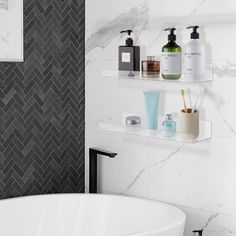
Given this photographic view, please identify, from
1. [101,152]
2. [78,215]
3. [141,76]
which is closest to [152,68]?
[141,76]

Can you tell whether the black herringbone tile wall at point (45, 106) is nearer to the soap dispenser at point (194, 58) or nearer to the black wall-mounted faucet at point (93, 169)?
the black wall-mounted faucet at point (93, 169)

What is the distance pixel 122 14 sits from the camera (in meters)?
2.81

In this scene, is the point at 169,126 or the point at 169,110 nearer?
the point at 169,126

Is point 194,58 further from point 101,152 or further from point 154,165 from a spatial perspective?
point 101,152

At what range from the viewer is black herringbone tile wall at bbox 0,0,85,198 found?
2762 millimetres

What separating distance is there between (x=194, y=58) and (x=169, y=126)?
36 centimetres

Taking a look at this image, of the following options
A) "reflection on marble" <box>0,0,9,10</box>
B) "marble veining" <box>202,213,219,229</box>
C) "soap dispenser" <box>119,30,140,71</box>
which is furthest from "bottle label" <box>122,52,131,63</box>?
"marble veining" <box>202,213,219,229</box>

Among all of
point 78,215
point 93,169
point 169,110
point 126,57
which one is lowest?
point 78,215

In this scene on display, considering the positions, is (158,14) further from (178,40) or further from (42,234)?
(42,234)

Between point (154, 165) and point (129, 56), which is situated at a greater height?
point (129, 56)

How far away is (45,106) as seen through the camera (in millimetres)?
2895

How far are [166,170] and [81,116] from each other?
2.25 feet

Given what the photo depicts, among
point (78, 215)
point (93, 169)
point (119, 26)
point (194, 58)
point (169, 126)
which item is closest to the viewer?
point (194, 58)

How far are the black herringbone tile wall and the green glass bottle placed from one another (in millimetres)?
741
